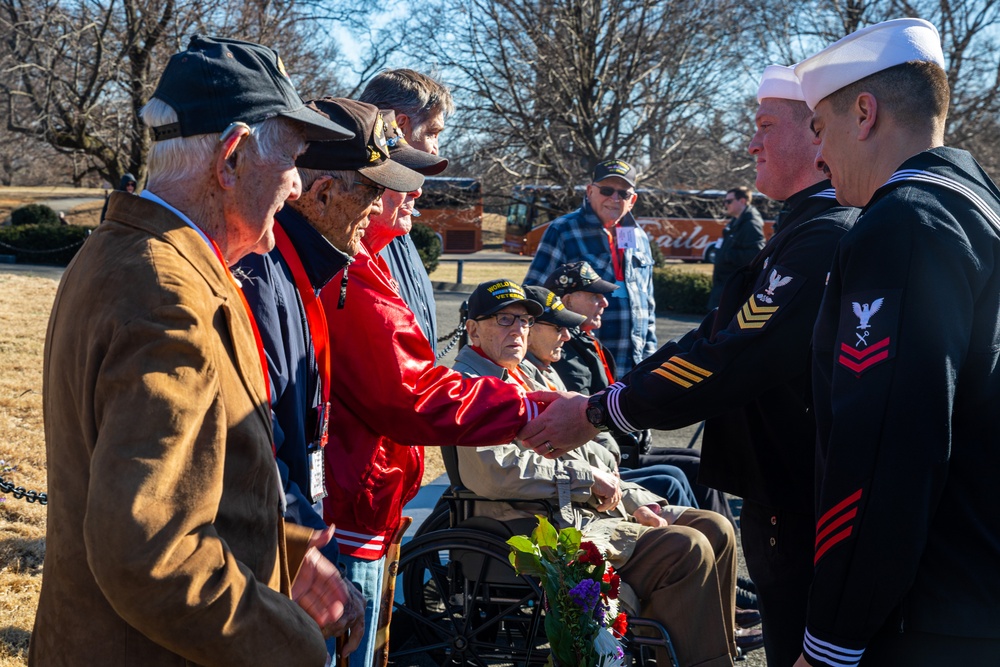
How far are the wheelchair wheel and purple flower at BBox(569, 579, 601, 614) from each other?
76cm

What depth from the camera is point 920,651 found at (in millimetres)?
1898

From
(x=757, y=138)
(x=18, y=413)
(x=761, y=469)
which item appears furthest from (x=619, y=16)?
(x=761, y=469)

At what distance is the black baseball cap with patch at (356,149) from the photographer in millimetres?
2365

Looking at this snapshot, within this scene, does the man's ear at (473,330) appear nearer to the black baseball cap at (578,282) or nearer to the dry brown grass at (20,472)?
the black baseball cap at (578,282)

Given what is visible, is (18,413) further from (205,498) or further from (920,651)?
(920,651)

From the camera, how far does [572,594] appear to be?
296cm

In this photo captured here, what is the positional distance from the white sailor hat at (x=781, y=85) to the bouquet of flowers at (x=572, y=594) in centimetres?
168

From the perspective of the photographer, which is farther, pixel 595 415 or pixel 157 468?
pixel 595 415

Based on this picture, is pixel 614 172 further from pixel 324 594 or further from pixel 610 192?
pixel 324 594

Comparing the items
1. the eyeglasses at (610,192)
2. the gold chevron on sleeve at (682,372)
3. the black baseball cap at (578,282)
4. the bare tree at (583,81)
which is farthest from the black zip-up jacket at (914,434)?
the bare tree at (583,81)

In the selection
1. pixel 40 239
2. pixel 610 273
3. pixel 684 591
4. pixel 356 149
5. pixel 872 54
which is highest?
pixel 872 54

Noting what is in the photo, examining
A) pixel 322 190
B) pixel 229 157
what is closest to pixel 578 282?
pixel 322 190

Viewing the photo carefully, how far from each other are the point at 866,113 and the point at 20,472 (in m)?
5.14

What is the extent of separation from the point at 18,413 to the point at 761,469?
5789mm
